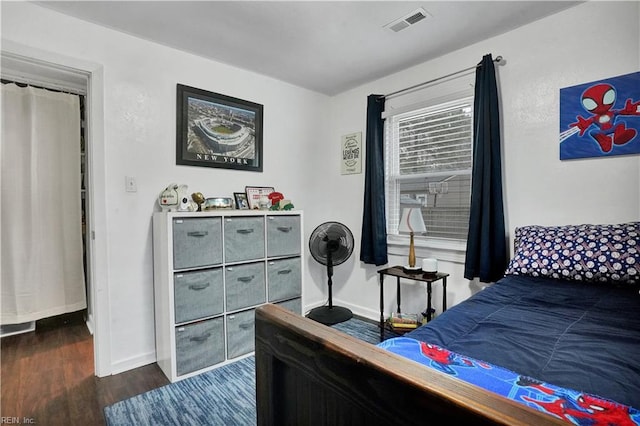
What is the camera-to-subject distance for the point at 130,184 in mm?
2205

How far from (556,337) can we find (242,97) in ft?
8.91

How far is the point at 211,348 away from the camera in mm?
2191

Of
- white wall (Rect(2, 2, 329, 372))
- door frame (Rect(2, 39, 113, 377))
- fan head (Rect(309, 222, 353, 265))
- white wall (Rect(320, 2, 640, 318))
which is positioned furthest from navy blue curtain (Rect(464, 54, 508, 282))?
door frame (Rect(2, 39, 113, 377))

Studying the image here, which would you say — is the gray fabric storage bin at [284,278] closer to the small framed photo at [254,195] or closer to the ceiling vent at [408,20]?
the small framed photo at [254,195]

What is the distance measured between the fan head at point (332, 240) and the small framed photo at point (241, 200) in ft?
2.22

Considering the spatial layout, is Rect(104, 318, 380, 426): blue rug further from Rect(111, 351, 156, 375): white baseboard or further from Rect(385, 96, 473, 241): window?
Rect(385, 96, 473, 241): window

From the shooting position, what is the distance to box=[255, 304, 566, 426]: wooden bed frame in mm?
455

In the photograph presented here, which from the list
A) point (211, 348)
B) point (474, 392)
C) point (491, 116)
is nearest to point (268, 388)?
point (474, 392)

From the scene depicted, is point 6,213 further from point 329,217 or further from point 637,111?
point 637,111

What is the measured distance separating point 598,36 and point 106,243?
3374mm

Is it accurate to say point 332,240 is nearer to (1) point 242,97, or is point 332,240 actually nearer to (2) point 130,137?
(1) point 242,97

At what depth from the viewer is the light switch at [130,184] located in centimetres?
219

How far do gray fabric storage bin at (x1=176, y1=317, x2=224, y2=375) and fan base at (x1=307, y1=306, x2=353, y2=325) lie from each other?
986 millimetres

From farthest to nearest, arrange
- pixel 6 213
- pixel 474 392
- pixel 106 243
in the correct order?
1. pixel 6 213
2. pixel 106 243
3. pixel 474 392
